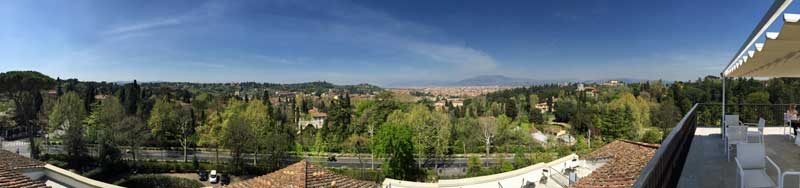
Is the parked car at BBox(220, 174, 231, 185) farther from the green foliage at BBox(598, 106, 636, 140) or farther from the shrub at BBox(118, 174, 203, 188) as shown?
the green foliage at BBox(598, 106, 636, 140)

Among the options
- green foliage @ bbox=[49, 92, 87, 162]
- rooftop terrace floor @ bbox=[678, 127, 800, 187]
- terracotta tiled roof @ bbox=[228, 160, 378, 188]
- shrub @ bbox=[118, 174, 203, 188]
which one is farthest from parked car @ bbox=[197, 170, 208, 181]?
rooftop terrace floor @ bbox=[678, 127, 800, 187]

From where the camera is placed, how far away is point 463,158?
27.1 m

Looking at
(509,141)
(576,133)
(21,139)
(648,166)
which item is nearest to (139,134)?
(21,139)

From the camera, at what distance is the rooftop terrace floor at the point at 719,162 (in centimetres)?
314

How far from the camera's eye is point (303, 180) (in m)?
6.66

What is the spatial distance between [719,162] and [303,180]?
240 inches

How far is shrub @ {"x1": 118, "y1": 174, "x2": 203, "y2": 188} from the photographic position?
20812mm

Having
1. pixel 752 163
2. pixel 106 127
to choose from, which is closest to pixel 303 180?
pixel 752 163

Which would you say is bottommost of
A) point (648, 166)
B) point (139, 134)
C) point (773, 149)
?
point (139, 134)

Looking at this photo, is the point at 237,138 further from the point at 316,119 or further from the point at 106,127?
the point at 316,119

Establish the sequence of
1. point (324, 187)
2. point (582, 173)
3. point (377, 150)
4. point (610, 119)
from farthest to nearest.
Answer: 1. point (610, 119)
2. point (377, 150)
3. point (582, 173)
4. point (324, 187)

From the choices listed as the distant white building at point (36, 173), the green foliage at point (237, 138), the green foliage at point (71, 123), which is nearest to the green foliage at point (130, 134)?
the green foliage at point (71, 123)

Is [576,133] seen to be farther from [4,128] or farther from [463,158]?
[4,128]

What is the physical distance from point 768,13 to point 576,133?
3364 centimetres
